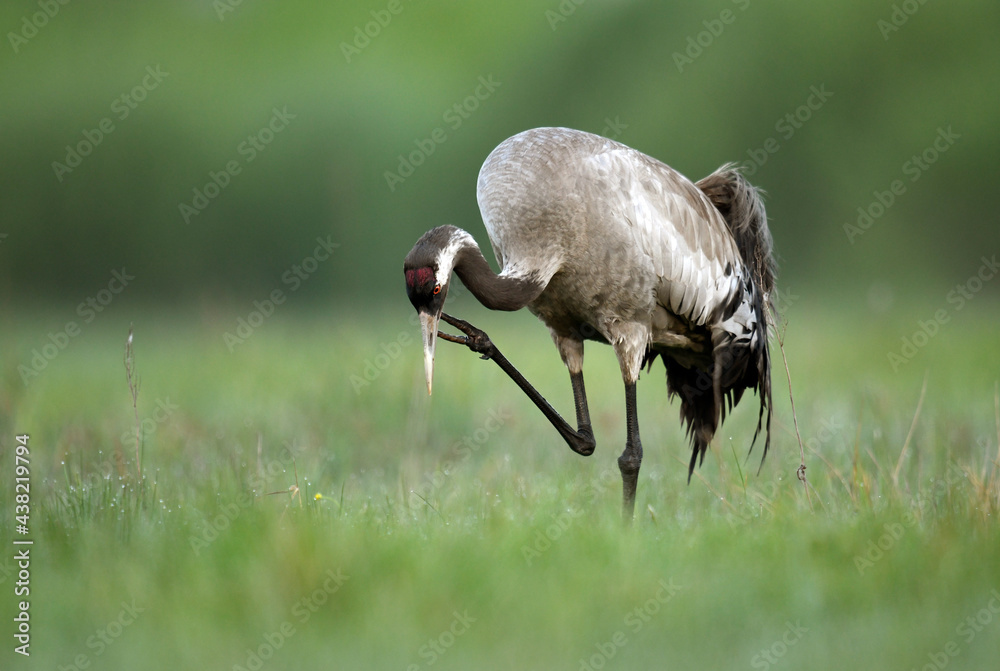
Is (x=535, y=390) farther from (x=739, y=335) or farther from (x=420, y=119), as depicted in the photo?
(x=420, y=119)

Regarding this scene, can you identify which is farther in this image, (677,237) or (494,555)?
(677,237)

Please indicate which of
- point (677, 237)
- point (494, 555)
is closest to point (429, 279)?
point (494, 555)

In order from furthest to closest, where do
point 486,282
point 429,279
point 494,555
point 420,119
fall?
1. point 420,119
2. point 486,282
3. point 429,279
4. point 494,555

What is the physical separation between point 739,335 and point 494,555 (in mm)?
2617

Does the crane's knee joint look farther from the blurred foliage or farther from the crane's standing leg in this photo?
the blurred foliage

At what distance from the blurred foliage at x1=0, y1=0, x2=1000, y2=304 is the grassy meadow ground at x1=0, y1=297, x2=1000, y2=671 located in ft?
25.1

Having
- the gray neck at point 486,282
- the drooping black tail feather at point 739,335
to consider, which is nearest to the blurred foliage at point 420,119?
the drooping black tail feather at point 739,335

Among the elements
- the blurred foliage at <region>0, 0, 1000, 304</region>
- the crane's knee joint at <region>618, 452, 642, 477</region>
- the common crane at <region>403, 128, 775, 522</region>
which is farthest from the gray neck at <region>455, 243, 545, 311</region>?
the blurred foliage at <region>0, 0, 1000, 304</region>

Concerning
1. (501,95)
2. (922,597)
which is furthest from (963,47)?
(922,597)

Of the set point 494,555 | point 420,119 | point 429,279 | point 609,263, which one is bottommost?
point 420,119

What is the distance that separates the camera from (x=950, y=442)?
580 centimetres

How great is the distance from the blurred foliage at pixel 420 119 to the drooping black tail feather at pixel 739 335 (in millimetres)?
8008

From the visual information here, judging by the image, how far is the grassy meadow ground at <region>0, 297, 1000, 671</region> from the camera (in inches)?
117

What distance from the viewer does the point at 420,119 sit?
47.7 feet
